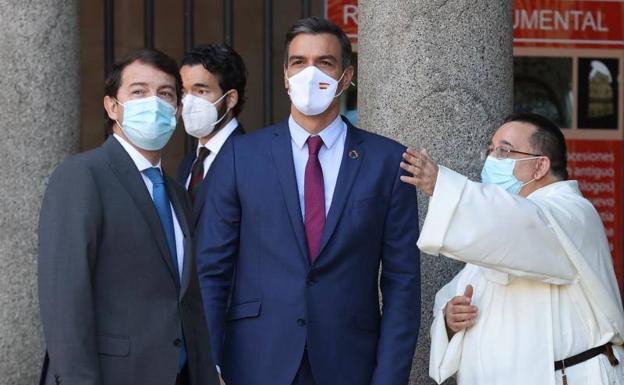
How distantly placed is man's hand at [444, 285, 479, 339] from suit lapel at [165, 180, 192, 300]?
3.63ft

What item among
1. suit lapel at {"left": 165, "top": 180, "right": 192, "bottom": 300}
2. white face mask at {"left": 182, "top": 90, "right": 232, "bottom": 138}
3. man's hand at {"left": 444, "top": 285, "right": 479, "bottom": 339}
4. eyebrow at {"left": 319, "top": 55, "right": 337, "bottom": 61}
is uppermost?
eyebrow at {"left": 319, "top": 55, "right": 337, "bottom": 61}

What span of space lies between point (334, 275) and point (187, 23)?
12.1 ft

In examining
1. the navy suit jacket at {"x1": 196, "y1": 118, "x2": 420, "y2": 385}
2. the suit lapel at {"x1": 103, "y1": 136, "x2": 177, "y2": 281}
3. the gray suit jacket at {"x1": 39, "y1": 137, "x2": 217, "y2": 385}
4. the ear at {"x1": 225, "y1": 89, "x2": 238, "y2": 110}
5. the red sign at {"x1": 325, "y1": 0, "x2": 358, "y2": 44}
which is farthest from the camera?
the red sign at {"x1": 325, "y1": 0, "x2": 358, "y2": 44}

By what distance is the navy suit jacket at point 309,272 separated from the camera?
184 inches

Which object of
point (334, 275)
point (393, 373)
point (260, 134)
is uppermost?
point (260, 134)

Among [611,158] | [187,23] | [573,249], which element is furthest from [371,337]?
[611,158]

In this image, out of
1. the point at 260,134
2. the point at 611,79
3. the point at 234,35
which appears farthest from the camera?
the point at 611,79

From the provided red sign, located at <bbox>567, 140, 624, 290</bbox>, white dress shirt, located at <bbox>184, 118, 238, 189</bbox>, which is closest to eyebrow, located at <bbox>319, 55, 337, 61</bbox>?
white dress shirt, located at <bbox>184, 118, 238, 189</bbox>

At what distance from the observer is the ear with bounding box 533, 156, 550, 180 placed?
15.9ft

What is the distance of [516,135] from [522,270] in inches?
26.5

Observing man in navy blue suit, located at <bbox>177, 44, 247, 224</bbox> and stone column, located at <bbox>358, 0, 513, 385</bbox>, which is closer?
stone column, located at <bbox>358, 0, 513, 385</bbox>

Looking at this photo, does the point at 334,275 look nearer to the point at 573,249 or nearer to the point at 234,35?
the point at 573,249

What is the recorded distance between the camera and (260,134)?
4957mm

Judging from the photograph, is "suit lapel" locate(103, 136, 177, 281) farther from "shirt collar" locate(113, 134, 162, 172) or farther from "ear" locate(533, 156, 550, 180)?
"ear" locate(533, 156, 550, 180)
